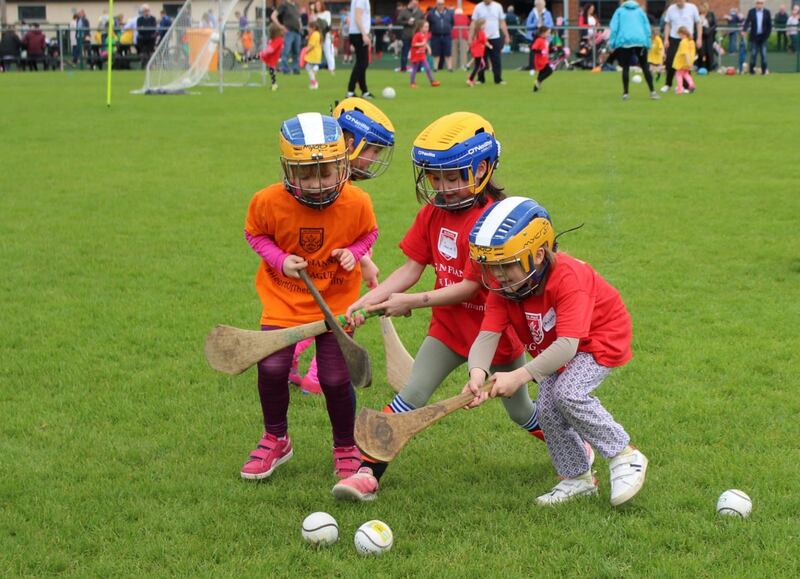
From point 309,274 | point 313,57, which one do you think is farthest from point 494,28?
point 309,274

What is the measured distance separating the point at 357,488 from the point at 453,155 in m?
1.36

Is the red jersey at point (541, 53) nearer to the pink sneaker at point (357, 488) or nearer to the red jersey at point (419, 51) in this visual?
the red jersey at point (419, 51)

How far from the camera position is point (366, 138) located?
504cm

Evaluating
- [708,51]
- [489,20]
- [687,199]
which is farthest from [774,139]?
[708,51]

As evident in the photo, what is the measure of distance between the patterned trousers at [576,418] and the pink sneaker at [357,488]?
0.73m

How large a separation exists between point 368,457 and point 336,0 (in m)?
45.4

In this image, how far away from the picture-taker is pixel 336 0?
155 feet

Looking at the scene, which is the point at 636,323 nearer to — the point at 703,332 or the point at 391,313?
the point at 703,332

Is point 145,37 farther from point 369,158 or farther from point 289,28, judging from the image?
point 369,158

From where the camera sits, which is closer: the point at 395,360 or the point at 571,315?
the point at 571,315

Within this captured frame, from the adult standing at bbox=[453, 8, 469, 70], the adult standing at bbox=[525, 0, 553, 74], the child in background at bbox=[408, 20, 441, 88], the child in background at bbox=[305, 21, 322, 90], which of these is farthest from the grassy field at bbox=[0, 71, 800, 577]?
Answer: the adult standing at bbox=[453, 8, 469, 70]

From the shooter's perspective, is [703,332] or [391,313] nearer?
[391,313]

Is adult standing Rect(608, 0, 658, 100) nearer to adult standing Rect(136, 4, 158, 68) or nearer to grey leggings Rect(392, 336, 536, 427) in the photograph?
grey leggings Rect(392, 336, 536, 427)

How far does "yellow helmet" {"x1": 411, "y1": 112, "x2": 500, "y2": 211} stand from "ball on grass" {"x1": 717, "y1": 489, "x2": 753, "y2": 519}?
1503mm
